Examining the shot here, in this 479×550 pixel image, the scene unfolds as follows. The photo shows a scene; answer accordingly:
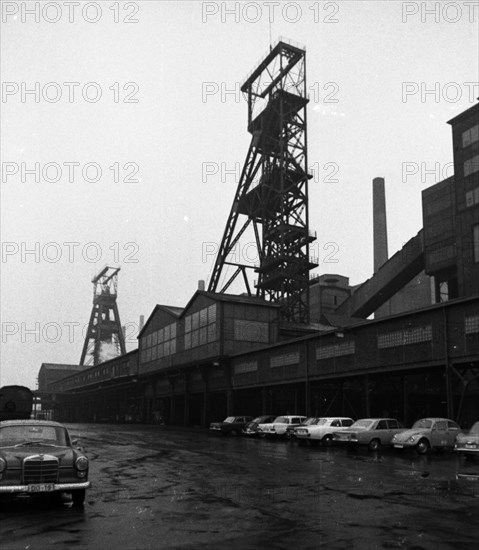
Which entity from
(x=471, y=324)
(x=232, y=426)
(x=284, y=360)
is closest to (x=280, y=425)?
(x=232, y=426)

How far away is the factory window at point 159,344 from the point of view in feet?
208

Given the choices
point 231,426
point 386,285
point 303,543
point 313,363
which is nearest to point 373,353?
point 313,363

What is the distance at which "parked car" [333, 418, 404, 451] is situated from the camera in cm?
2561

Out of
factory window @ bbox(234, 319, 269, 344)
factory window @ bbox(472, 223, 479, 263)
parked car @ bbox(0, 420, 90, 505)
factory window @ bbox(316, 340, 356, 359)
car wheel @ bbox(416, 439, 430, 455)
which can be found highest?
factory window @ bbox(472, 223, 479, 263)

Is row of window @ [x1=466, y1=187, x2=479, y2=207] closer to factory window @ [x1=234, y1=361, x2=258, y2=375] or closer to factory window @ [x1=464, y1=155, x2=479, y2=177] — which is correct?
factory window @ [x1=464, y1=155, x2=479, y2=177]

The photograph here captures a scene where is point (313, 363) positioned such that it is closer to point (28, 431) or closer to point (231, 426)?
point (231, 426)

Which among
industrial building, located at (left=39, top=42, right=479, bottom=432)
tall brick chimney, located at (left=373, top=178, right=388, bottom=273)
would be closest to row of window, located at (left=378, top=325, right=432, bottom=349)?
industrial building, located at (left=39, top=42, right=479, bottom=432)

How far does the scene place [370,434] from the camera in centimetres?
2567

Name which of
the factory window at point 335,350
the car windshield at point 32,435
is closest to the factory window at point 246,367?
the factory window at point 335,350

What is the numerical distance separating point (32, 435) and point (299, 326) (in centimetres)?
4863

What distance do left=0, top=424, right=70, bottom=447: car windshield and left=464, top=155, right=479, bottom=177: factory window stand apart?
46518 millimetres

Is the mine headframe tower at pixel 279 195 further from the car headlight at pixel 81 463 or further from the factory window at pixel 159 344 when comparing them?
the car headlight at pixel 81 463

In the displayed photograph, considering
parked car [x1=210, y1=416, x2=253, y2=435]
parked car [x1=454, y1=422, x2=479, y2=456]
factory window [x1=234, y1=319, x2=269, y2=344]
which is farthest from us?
factory window [x1=234, y1=319, x2=269, y2=344]

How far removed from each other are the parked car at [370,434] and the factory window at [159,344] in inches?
1483
